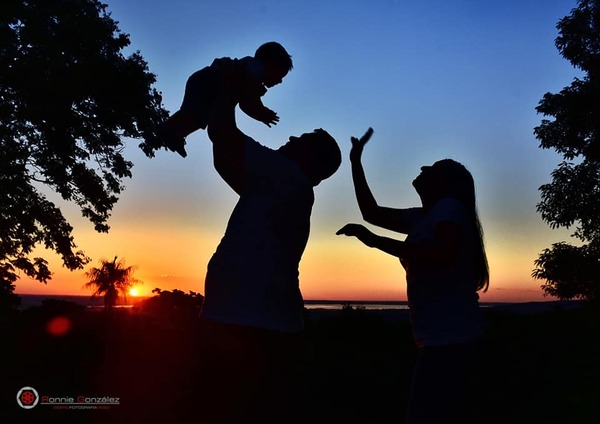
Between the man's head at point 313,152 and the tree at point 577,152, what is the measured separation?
78.2ft

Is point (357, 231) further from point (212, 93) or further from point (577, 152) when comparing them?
point (577, 152)

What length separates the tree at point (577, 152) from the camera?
24.1 meters

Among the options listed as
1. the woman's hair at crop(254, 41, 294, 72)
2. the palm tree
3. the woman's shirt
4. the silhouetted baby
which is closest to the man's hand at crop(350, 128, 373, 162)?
the woman's shirt

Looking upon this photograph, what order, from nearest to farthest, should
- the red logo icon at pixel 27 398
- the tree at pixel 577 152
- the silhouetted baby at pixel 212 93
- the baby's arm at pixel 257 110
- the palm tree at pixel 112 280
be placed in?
the silhouetted baby at pixel 212 93
the baby's arm at pixel 257 110
the red logo icon at pixel 27 398
the tree at pixel 577 152
the palm tree at pixel 112 280

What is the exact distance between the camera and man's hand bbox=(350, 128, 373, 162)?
156 inches

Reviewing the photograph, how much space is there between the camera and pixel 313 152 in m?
2.91

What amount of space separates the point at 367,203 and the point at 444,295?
3.49 ft

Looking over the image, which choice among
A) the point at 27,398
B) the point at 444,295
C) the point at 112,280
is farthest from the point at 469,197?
the point at 112,280

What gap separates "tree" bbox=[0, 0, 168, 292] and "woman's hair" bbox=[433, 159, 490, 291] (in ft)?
45.5

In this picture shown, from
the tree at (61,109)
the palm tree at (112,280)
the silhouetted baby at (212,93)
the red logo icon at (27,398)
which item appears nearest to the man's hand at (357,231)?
the silhouetted baby at (212,93)

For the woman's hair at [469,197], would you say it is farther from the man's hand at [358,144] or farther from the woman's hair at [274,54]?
the woman's hair at [274,54]

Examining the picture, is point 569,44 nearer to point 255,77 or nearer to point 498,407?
point 498,407

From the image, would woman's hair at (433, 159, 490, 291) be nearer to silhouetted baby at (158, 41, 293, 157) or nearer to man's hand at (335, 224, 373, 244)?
man's hand at (335, 224, 373, 244)

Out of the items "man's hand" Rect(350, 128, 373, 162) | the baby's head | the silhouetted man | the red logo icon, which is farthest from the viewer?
the red logo icon
